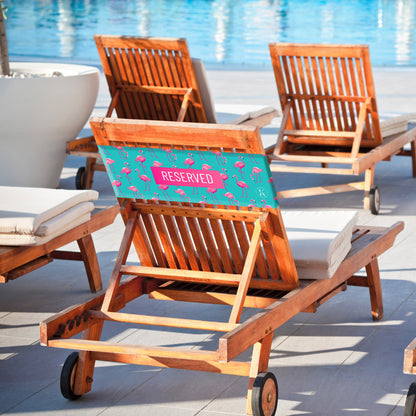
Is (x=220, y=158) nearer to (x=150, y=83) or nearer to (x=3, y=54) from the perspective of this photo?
(x=150, y=83)

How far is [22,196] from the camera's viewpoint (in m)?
3.47

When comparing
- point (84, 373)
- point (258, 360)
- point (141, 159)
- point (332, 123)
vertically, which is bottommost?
point (332, 123)

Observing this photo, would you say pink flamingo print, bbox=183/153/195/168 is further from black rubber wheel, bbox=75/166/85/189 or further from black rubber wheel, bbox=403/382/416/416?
black rubber wheel, bbox=75/166/85/189

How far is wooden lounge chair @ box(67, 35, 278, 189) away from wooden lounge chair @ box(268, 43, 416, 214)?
0.45 metres

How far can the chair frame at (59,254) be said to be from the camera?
3.14m

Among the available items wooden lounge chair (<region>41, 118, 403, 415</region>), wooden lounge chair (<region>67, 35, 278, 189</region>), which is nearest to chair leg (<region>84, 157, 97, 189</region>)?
wooden lounge chair (<region>67, 35, 278, 189</region>)

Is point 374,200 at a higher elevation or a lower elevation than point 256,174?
lower

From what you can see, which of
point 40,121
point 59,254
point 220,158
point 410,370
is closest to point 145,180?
point 220,158

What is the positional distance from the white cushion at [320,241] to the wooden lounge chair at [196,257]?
0.05 m

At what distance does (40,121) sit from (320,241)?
268 centimetres

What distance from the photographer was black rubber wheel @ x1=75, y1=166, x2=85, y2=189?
5.60 meters

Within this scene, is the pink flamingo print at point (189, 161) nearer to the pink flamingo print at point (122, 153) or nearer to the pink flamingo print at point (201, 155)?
the pink flamingo print at point (201, 155)

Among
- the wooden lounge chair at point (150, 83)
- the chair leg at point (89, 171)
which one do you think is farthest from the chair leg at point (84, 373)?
the chair leg at point (89, 171)

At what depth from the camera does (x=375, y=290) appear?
329 cm
